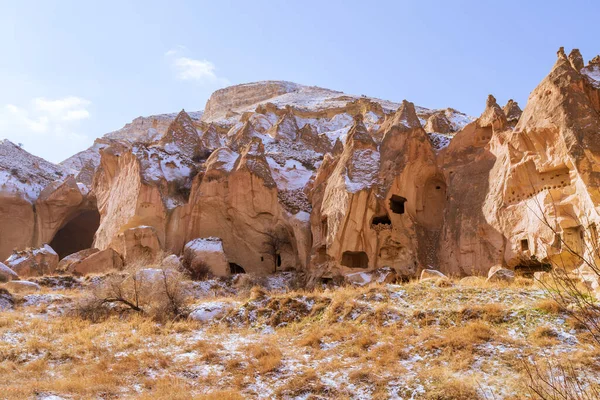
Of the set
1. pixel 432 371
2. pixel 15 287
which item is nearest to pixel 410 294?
pixel 432 371

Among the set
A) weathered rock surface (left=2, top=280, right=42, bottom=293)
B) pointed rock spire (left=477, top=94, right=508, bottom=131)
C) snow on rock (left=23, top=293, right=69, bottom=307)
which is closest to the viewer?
snow on rock (left=23, top=293, right=69, bottom=307)

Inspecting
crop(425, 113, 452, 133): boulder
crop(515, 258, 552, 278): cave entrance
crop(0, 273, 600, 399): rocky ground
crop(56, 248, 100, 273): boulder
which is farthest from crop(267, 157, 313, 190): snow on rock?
crop(0, 273, 600, 399): rocky ground

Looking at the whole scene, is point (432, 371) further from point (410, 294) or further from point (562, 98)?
point (562, 98)

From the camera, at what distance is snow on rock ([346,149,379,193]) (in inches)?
900

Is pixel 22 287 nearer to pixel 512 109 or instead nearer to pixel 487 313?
pixel 487 313

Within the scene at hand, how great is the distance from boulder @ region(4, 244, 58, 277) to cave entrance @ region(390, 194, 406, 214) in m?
15.8

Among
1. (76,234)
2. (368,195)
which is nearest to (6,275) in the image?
(368,195)

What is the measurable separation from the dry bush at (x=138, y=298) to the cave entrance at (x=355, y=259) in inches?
393

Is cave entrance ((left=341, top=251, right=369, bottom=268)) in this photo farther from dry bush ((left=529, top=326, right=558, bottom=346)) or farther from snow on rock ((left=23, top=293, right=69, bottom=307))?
dry bush ((left=529, top=326, right=558, bottom=346))

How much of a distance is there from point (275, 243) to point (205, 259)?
14.5ft

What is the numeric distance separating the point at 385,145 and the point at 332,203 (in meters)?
4.02

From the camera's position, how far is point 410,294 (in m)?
12.6

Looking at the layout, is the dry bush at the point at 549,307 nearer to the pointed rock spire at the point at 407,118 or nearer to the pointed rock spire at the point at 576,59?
the pointed rock spire at the point at 576,59

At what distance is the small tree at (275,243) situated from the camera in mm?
26438
